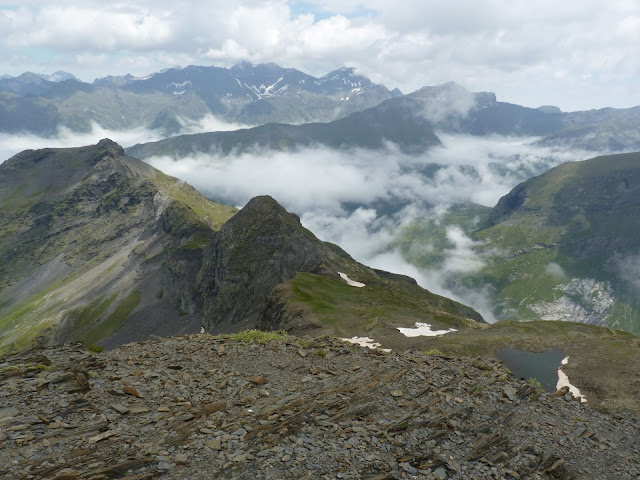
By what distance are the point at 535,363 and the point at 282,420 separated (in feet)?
165

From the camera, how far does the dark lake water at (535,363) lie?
2229 inches

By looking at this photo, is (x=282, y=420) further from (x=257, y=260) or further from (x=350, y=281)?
(x=257, y=260)

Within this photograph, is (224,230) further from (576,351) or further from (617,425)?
(617,425)

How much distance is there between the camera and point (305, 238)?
15375 cm

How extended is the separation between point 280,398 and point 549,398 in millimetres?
23342

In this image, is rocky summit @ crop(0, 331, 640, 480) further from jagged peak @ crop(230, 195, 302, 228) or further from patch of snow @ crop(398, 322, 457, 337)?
jagged peak @ crop(230, 195, 302, 228)

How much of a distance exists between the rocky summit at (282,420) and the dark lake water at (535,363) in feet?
63.1

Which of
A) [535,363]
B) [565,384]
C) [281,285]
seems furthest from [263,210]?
[565,384]

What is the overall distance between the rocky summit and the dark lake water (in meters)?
19.2

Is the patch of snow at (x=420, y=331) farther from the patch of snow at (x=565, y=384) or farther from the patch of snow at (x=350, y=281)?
the patch of snow at (x=350, y=281)

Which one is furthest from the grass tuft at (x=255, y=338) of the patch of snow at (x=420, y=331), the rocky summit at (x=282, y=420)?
the patch of snow at (x=420, y=331)

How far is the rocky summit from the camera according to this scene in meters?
21.2

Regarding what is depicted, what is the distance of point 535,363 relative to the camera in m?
62.3

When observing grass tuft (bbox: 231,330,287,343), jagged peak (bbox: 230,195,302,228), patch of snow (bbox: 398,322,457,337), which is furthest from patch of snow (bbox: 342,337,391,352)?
jagged peak (bbox: 230,195,302,228)
